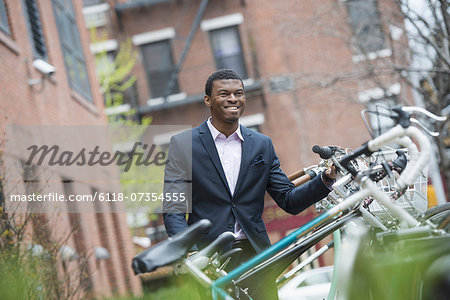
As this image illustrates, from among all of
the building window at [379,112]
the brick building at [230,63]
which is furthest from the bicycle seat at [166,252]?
the brick building at [230,63]

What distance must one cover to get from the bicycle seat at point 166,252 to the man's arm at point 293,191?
1.04 m

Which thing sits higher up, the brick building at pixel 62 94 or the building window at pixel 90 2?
the building window at pixel 90 2

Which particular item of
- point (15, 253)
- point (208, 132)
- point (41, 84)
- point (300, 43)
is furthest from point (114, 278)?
point (208, 132)

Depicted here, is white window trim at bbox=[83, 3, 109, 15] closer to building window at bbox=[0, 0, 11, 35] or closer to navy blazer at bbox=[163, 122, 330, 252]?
building window at bbox=[0, 0, 11, 35]

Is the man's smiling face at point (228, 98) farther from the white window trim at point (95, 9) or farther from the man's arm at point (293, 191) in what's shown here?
the white window trim at point (95, 9)

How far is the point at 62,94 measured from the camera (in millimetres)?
12344

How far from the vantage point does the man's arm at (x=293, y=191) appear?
3697 millimetres

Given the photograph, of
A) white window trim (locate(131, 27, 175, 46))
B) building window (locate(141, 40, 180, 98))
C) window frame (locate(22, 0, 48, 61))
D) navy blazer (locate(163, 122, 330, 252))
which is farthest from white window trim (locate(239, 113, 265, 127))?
navy blazer (locate(163, 122, 330, 252))

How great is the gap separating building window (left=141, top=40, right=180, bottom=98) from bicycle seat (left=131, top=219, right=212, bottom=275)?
18978 mm

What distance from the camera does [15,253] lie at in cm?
571

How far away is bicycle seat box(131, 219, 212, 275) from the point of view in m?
2.66

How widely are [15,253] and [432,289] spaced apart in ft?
13.3

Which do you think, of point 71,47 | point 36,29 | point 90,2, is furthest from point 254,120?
point 36,29

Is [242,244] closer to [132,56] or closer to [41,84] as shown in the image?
[41,84]
